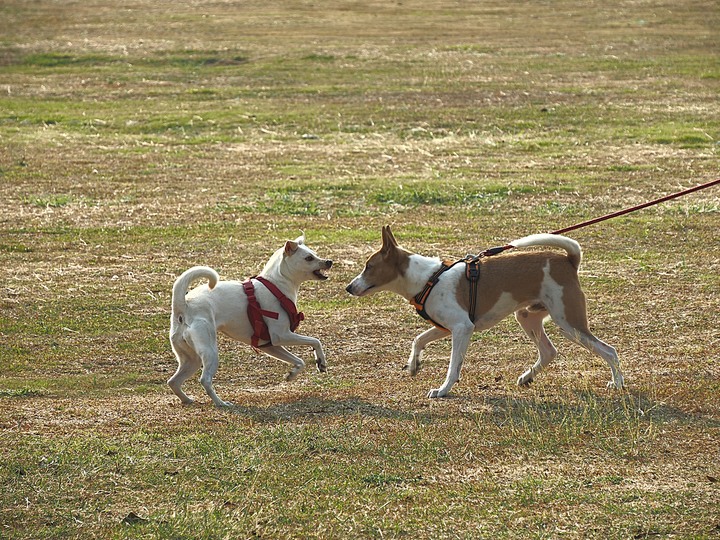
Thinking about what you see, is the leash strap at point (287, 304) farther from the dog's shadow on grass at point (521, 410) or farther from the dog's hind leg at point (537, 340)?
the dog's hind leg at point (537, 340)

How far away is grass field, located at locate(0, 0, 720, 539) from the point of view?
243 inches

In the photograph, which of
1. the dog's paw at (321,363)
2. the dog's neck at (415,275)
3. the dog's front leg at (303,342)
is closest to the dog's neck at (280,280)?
the dog's front leg at (303,342)

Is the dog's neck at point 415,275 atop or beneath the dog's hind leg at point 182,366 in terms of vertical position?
atop

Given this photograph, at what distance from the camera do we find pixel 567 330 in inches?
337

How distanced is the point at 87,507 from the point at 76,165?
14.1 metres

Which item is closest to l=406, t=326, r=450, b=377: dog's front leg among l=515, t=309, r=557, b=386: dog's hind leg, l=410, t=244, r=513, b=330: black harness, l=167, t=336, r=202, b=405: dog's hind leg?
l=410, t=244, r=513, b=330: black harness

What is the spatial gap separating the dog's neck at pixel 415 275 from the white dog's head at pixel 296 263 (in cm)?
83

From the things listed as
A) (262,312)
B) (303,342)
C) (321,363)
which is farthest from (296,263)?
(321,363)

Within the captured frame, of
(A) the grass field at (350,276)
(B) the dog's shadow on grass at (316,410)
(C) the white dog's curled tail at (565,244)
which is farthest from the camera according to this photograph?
(C) the white dog's curled tail at (565,244)

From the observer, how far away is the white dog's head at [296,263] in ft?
31.1

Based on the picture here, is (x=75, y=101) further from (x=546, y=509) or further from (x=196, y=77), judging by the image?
(x=546, y=509)

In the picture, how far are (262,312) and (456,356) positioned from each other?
5.56ft

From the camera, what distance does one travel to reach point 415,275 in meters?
8.85

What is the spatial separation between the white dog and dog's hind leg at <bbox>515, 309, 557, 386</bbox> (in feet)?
5.43
